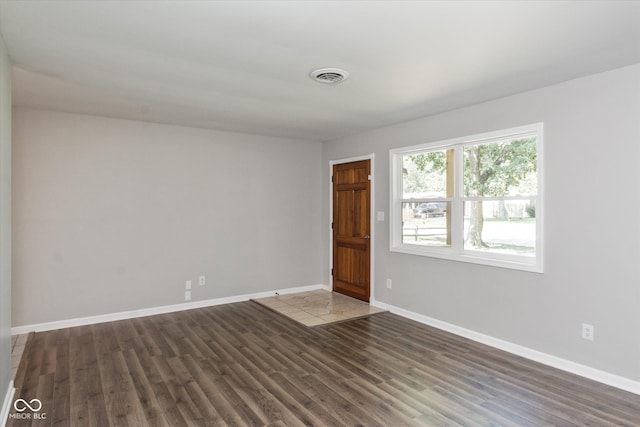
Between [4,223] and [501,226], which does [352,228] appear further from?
[4,223]

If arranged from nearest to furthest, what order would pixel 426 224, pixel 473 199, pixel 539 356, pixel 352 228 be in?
pixel 539 356, pixel 473 199, pixel 426 224, pixel 352 228

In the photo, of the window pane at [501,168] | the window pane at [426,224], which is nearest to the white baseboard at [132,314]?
the window pane at [426,224]

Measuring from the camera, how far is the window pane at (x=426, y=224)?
4.44 m

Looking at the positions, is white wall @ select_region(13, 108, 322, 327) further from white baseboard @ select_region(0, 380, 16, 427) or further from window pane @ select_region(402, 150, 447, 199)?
window pane @ select_region(402, 150, 447, 199)

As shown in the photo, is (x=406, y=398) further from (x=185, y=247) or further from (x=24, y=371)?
(x=185, y=247)

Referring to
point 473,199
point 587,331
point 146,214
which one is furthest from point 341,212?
point 587,331

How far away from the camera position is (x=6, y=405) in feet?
8.20

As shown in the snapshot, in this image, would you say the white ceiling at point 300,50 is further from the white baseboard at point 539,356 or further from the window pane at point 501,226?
the white baseboard at point 539,356

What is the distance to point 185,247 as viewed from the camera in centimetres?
510

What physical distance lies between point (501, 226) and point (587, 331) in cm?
117

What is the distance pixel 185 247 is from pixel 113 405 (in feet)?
8.68

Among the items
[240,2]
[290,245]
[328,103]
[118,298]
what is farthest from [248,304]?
[240,2]

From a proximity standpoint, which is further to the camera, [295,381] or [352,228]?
[352,228]

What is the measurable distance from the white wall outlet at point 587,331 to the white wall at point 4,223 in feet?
14.0
